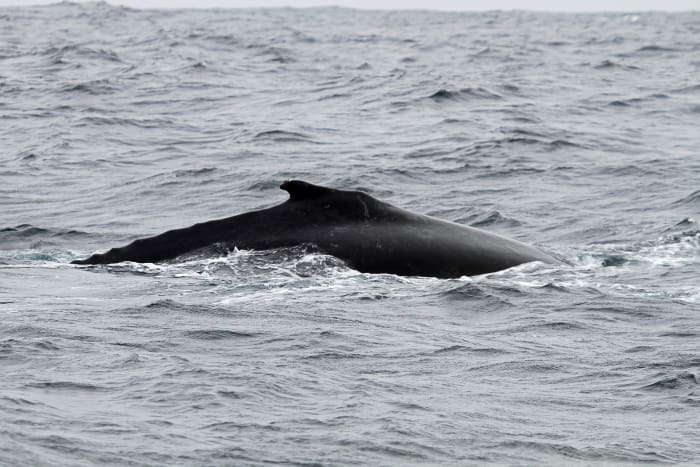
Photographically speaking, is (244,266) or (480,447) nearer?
(480,447)

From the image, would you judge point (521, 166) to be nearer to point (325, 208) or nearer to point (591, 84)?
point (325, 208)

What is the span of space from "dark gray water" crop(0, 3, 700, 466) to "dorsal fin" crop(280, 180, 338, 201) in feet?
1.72

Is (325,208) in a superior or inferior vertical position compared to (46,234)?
superior

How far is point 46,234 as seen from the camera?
1428 cm

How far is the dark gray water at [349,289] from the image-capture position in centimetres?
683

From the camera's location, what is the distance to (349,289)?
10352 mm

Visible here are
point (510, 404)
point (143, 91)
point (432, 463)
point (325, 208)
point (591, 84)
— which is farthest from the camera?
point (591, 84)

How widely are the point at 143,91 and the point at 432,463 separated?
81.7 feet

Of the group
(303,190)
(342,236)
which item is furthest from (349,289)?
(303,190)

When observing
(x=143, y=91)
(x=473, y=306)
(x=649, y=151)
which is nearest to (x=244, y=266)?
(x=473, y=306)

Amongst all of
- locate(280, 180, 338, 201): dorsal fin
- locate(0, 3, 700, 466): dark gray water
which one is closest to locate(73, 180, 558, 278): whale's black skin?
locate(280, 180, 338, 201): dorsal fin

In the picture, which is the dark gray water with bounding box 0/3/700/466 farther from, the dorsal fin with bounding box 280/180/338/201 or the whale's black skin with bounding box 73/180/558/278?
the dorsal fin with bounding box 280/180/338/201

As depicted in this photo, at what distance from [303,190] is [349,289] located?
36.4 inches

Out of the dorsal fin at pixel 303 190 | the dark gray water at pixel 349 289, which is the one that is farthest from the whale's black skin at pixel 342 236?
the dark gray water at pixel 349 289
